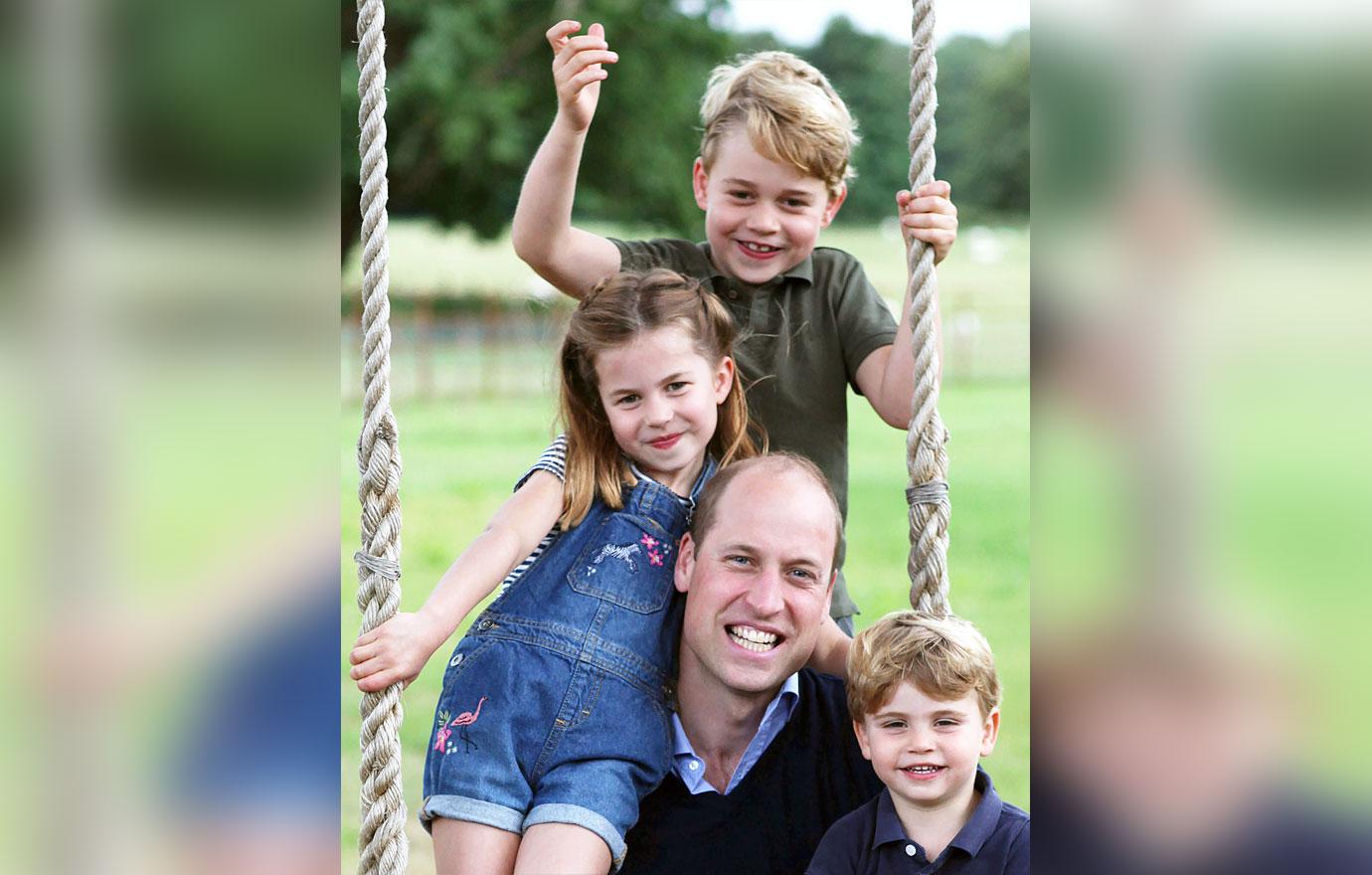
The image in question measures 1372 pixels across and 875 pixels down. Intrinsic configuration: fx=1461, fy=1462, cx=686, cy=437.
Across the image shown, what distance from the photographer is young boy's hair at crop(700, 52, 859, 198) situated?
154 cm

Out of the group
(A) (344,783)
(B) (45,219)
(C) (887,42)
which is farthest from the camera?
(C) (887,42)

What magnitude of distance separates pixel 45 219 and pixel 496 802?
27.0 inches

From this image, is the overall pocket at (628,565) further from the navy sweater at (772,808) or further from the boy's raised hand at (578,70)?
the boy's raised hand at (578,70)

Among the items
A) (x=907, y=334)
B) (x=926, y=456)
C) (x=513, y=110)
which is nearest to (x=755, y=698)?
(x=926, y=456)

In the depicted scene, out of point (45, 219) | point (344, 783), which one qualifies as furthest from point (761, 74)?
point (344, 783)

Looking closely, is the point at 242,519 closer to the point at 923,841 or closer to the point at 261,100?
the point at 261,100

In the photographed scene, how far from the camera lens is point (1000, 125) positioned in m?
14.7

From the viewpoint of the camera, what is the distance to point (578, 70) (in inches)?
53.6

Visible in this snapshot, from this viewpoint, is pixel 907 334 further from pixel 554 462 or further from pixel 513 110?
pixel 513 110

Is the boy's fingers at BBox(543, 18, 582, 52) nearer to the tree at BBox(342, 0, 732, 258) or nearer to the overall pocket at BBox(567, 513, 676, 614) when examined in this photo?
the overall pocket at BBox(567, 513, 676, 614)

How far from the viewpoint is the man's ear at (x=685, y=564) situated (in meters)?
1.38

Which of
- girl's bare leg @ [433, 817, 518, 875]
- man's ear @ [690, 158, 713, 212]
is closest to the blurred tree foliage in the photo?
man's ear @ [690, 158, 713, 212]

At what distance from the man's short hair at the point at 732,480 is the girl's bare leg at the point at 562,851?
11.2 inches

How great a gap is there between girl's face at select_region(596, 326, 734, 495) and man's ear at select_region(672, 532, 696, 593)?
0.09m
